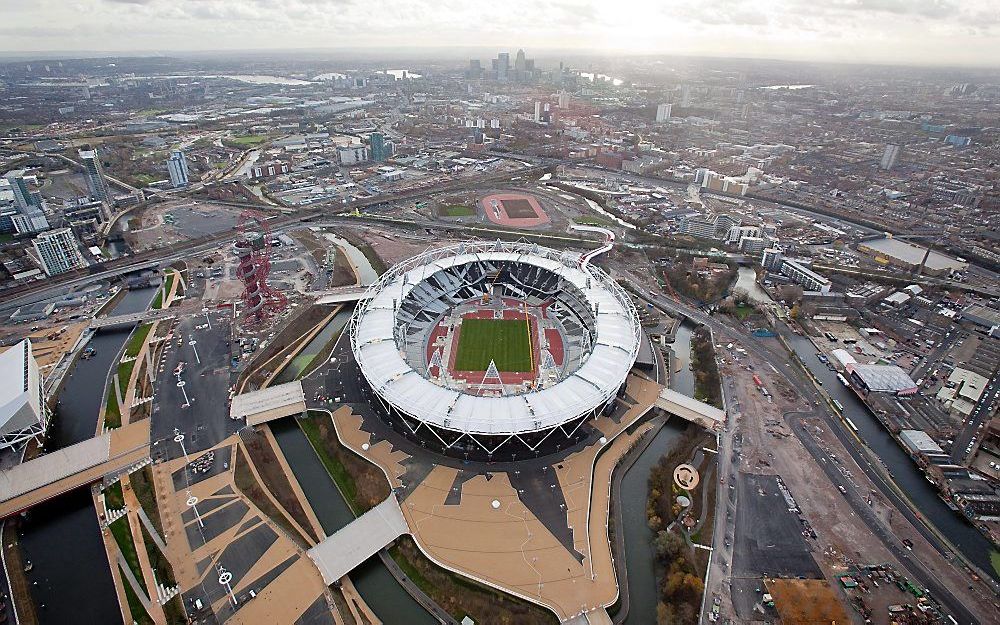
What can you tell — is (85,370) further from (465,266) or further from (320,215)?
(320,215)

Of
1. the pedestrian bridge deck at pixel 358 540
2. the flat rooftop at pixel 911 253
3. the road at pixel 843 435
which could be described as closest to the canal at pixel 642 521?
the road at pixel 843 435

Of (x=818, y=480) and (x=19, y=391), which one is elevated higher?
(x=19, y=391)

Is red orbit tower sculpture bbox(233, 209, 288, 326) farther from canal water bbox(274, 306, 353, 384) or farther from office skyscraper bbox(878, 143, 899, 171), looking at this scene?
office skyscraper bbox(878, 143, 899, 171)

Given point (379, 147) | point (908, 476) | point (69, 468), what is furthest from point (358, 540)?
point (379, 147)

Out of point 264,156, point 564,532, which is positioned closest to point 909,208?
point 564,532

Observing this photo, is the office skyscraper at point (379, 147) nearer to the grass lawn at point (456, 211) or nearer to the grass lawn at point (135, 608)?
the grass lawn at point (456, 211)

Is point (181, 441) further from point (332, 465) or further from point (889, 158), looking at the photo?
point (889, 158)
